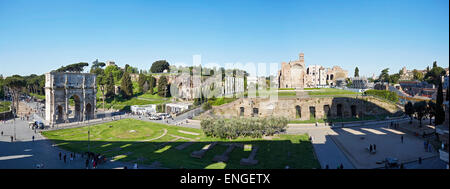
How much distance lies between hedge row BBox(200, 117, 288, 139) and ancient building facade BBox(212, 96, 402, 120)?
12103 mm

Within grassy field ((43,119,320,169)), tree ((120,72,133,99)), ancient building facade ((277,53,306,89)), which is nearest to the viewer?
grassy field ((43,119,320,169))

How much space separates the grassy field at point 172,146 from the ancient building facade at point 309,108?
1146cm

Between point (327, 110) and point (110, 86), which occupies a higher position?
point (110, 86)

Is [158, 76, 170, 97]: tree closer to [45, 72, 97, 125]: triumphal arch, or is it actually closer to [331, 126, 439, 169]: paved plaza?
[45, 72, 97, 125]: triumphal arch

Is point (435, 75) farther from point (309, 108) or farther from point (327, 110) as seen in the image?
point (309, 108)

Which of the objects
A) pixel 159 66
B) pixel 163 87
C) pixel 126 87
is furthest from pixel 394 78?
pixel 159 66

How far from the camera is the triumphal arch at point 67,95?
37625 mm

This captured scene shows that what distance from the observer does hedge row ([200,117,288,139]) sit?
81.8 feet

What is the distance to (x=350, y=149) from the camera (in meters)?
20.5

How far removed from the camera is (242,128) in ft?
81.7

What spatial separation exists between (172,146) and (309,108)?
2377 cm

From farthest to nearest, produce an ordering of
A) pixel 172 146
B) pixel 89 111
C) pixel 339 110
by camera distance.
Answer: pixel 89 111, pixel 339 110, pixel 172 146

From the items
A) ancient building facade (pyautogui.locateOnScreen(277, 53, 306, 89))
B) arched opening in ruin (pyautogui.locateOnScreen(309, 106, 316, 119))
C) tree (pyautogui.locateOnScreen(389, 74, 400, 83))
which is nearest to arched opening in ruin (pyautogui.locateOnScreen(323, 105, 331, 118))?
arched opening in ruin (pyautogui.locateOnScreen(309, 106, 316, 119))
